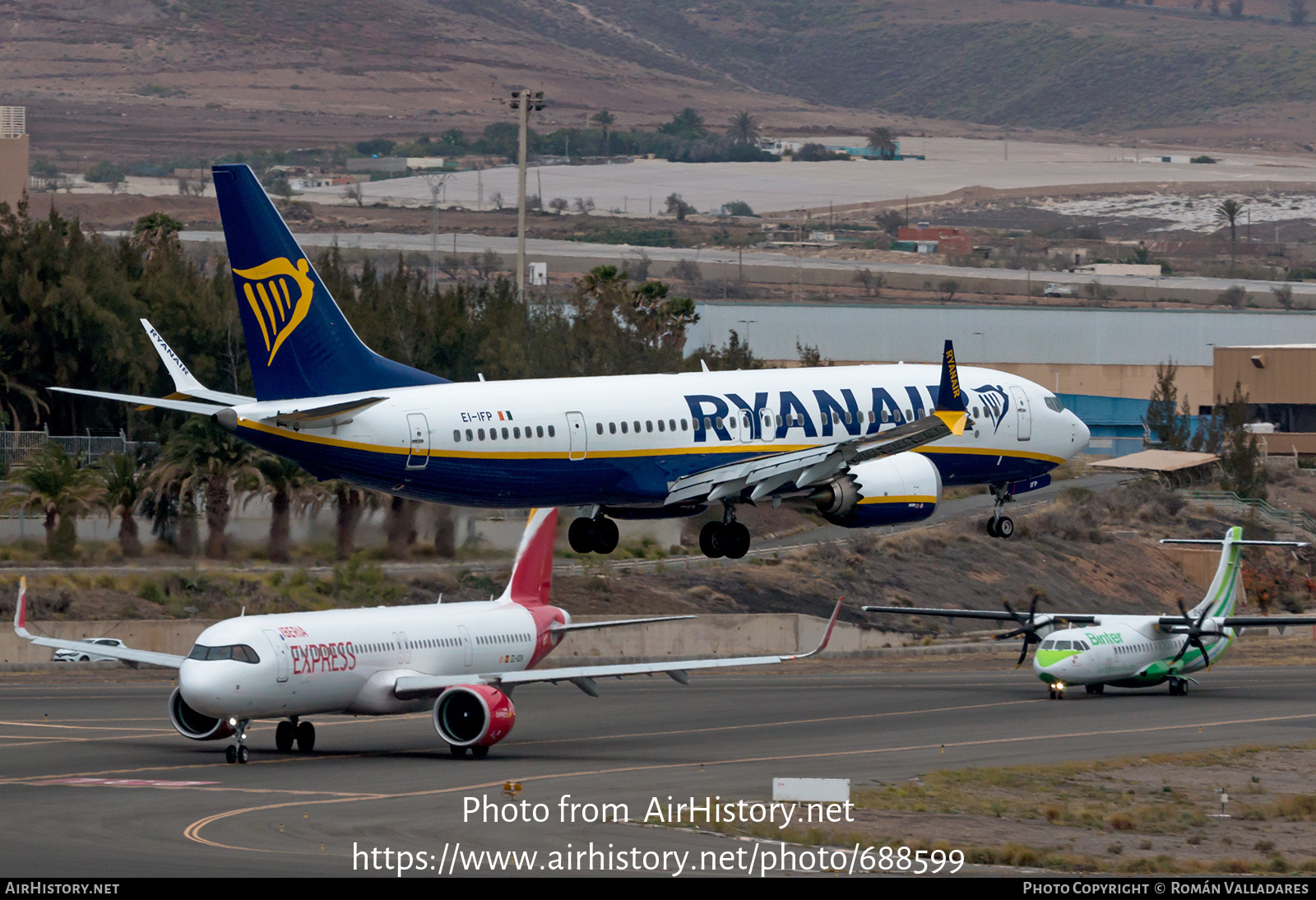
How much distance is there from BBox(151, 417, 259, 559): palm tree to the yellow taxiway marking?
30.4 m

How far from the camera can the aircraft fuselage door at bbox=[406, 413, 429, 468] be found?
48594 millimetres

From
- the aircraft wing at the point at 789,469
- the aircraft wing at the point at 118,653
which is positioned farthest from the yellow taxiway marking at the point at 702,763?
the aircraft wing at the point at 118,653

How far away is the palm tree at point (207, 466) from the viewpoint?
256ft

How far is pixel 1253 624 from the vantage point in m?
87.2

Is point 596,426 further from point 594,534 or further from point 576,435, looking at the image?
point 594,534

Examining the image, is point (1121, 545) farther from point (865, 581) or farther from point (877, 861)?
point (877, 861)

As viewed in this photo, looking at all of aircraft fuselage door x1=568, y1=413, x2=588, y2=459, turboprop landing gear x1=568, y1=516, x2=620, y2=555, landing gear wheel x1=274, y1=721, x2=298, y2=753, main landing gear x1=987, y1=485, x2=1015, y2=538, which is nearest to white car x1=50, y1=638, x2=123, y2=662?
landing gear wheel x1=274, y1=721, x2=298, y2=753

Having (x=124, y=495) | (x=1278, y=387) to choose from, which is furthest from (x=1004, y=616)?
(x=1278, y=387)

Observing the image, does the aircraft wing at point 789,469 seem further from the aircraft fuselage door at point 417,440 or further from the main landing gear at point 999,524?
the aircraft fuselage door at point 417,440

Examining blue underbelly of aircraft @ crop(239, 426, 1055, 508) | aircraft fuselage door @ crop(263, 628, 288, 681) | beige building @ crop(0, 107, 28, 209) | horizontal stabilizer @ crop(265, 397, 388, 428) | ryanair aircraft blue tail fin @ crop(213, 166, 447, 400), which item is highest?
beige building @ crop(0, 107, 28, 209)

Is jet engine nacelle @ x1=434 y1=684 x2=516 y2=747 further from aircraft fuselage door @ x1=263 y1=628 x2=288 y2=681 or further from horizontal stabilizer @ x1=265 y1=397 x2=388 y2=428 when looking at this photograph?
horizontal stabilizer @ x1=265 y1=397 x2=388 y2=428

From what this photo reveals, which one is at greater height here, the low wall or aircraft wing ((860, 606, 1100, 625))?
aircraft wing ((860, 606, 1100, 625))

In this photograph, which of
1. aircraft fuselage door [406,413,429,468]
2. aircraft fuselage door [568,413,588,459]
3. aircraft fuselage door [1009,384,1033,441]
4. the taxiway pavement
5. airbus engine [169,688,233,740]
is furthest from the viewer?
aircraft fuselage door [1009,384,1033,441]
